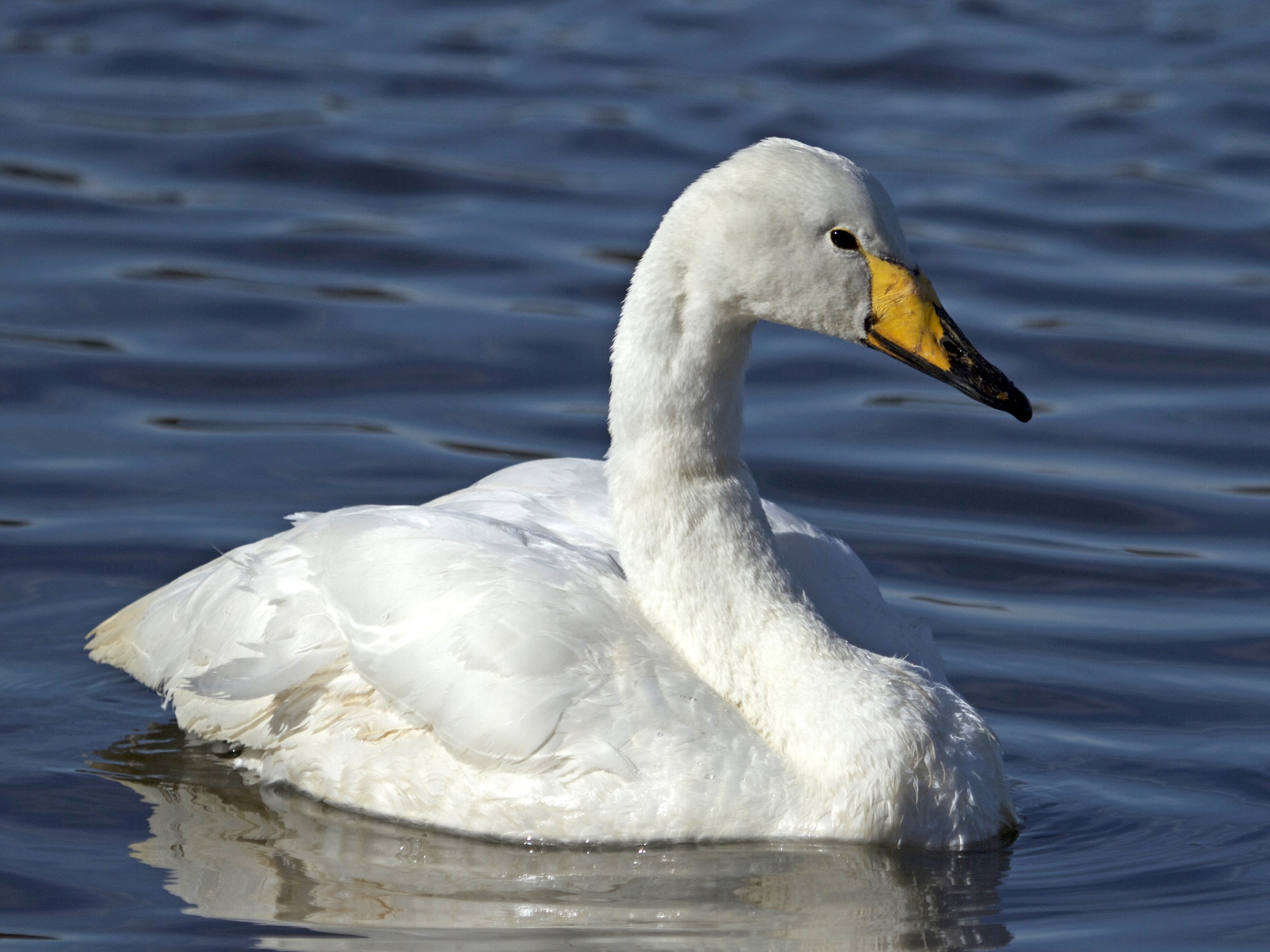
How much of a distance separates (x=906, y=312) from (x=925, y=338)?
106 millimetres

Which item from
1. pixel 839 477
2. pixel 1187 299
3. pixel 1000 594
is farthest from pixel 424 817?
pixel 1187 299

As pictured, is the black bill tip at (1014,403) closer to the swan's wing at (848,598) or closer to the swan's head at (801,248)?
the swan's head at (801,248)

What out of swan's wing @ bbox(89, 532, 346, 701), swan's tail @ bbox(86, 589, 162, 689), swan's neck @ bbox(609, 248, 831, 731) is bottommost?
swan's tail @ bbox(86, 589, 162, 689)

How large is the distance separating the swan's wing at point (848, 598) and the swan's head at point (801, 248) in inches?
31.7

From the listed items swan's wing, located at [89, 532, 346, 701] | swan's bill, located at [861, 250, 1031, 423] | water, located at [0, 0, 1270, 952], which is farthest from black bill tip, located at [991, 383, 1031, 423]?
swan's wing, located at [89, 532, 346, 701]

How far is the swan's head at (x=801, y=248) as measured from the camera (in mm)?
5941

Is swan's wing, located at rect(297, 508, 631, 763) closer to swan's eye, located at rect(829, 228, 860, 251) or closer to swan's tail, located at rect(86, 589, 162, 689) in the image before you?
swan's tail, located at rect(86, 589, 162, 689)

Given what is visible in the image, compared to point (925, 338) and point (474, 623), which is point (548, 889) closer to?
point (474, 623)

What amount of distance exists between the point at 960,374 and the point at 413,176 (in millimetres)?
7951

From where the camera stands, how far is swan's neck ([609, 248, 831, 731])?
6.07m

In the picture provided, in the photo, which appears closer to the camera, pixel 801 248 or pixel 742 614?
pixel 801 248

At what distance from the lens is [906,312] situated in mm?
6129

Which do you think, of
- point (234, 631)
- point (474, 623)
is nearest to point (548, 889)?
point (474, 623)

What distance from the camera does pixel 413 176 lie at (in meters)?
13.6
